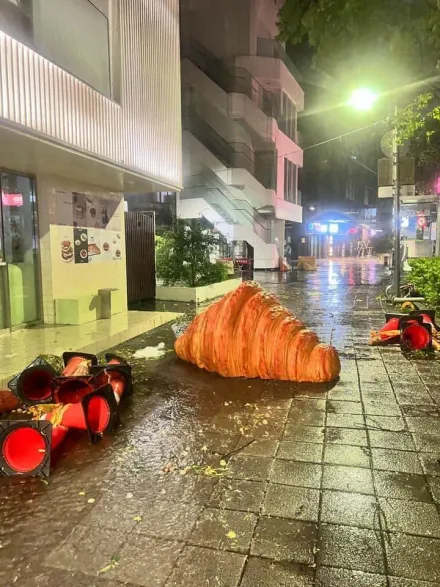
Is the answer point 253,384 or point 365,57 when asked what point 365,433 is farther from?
point 365,57

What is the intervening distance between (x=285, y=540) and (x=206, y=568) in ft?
1.66

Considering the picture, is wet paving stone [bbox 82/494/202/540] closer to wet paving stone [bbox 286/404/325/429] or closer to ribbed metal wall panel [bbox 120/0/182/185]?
wet paving stone [bbox 286/404/325/429]

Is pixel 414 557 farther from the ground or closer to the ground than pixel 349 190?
closer to the ground

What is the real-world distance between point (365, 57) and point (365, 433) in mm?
5480

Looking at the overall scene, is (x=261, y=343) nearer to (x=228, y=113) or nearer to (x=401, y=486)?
(x=401, y=486)

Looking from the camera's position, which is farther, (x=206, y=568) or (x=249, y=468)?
(x=249, y=468)

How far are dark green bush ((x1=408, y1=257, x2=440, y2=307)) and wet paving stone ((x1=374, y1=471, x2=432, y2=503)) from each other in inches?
304

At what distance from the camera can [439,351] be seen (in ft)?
23.3

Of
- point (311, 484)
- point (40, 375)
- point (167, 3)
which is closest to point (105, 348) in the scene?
point (40, 375)

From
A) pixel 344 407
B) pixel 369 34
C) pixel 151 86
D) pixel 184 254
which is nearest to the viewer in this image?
pixel 344 407

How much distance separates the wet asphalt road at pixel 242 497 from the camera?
2506mm

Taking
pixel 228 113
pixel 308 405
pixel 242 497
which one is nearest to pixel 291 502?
pixel 242 497

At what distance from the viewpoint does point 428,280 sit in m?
11.2

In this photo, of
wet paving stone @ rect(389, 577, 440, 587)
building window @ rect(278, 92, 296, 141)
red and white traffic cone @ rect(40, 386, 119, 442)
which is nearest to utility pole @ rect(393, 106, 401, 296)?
red and white traffic cone @ rect(40, 386, 119, 442)
